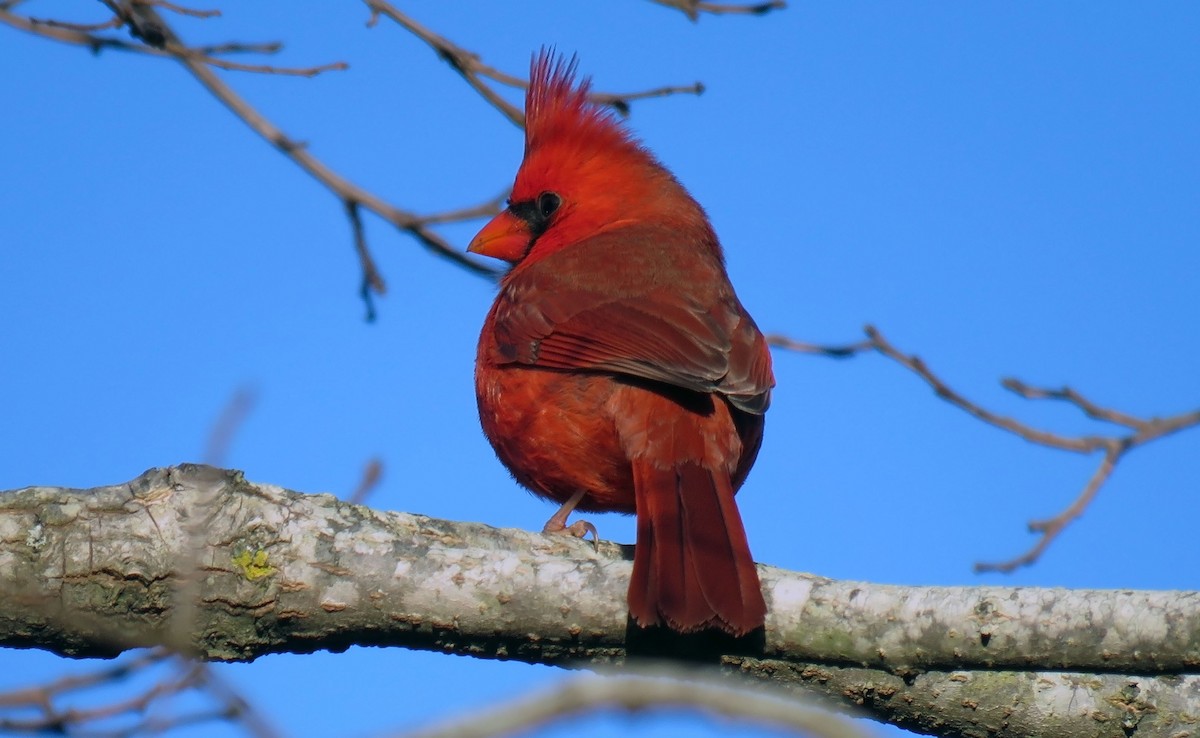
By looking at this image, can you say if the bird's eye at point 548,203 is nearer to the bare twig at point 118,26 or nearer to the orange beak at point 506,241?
the orange beak at point 506,241

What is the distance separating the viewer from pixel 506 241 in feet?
15.9

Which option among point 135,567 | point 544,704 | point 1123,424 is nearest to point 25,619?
point 135,567

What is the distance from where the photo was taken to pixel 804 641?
9.21 ft

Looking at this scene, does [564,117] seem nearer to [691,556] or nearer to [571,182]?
[571,182]

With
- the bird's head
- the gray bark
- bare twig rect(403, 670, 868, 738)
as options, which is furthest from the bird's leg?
bare twig rect(403, 670, 868, 738)

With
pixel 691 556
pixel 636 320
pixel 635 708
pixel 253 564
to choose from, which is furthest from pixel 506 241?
pixel 635 708

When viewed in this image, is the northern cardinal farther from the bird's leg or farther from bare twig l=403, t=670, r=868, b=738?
bare twig l=403, t=670, r=868, b=738

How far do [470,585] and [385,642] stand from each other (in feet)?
0.79

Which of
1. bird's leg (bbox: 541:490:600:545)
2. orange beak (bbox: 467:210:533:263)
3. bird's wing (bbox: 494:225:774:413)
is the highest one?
orange beak (bbox: 467:210:533:263)

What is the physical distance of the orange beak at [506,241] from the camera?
190 inches

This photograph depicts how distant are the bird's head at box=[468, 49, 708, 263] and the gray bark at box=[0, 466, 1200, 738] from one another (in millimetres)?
2057

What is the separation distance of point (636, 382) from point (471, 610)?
39.8 inches

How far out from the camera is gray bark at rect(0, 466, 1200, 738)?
8.80ft

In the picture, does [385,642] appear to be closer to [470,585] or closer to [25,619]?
[470,585]
